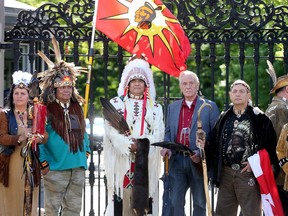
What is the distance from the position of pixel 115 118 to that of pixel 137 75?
550mm

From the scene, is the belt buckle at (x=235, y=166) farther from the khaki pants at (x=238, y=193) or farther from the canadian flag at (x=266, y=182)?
the canadian flag at (x=266, y=182)

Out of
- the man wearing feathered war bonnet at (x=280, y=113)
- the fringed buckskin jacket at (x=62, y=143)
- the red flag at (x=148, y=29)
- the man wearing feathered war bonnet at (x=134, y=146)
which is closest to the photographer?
the fringed buckskin jacket at (x=62, y=143)

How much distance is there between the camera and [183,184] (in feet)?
34.6

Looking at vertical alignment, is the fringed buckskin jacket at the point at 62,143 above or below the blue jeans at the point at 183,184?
above

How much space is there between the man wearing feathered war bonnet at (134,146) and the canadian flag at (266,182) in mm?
1112

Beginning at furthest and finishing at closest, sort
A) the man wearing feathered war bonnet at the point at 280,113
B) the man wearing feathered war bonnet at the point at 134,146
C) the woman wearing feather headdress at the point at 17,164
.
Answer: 1. the man wearing feathered war bonnet at the point at 280,113
2. the man wearing feathered war bonnet at the point at 134,146
3. the woman wearing feather headdress at the point at 17,164

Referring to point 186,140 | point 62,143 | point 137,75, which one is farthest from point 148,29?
point 62,143

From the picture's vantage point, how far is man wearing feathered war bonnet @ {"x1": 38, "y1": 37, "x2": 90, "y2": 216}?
406 inches

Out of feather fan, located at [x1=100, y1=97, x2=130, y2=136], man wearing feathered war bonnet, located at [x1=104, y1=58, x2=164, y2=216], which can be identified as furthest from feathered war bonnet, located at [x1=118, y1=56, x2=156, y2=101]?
feather fan, located at [x1=100, y1=97, x2=130, y2=136]

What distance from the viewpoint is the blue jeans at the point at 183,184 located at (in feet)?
34.5

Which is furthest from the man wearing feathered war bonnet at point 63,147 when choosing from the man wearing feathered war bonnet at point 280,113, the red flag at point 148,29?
the man wearing feathered war bonnet at point 280,113

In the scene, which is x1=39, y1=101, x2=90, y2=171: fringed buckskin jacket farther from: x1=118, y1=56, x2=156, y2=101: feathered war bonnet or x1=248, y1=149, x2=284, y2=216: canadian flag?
x1=248, y1=149, x2=284, y2=216: canadian flag

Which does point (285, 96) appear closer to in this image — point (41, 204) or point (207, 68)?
point (41, 204)

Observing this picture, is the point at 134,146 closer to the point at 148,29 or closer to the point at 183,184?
the point at 183,184
